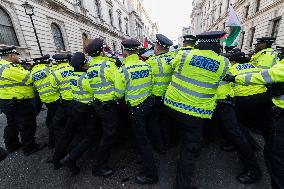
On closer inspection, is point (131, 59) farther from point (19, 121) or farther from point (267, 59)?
point (267, 59)

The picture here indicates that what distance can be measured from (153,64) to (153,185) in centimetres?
207

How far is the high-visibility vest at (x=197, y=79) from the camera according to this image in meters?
2.13

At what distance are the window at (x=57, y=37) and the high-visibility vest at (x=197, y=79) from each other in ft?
51.4

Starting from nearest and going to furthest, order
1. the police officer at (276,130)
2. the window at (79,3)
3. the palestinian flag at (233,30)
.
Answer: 1. the police officer at (276,130)
2. the palestinian flag at (233,30)
3. the window at (79,3)

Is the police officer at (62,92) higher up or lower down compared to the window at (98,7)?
lower down

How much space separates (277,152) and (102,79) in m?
2.47

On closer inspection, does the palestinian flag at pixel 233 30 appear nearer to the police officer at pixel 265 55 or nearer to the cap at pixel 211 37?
the police officer at pixel 265 55

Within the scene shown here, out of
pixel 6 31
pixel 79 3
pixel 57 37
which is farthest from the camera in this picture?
pixel 79 3

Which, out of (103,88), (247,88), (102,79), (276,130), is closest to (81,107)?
(103,88)

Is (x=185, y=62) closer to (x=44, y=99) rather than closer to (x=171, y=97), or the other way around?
(x=171, y=97)

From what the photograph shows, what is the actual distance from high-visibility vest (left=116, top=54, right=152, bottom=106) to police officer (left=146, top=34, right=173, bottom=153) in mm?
472

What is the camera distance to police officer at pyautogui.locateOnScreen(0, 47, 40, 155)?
11.1ft

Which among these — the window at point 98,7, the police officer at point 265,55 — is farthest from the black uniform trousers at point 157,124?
the window at point 98,7

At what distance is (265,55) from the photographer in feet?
12.1
